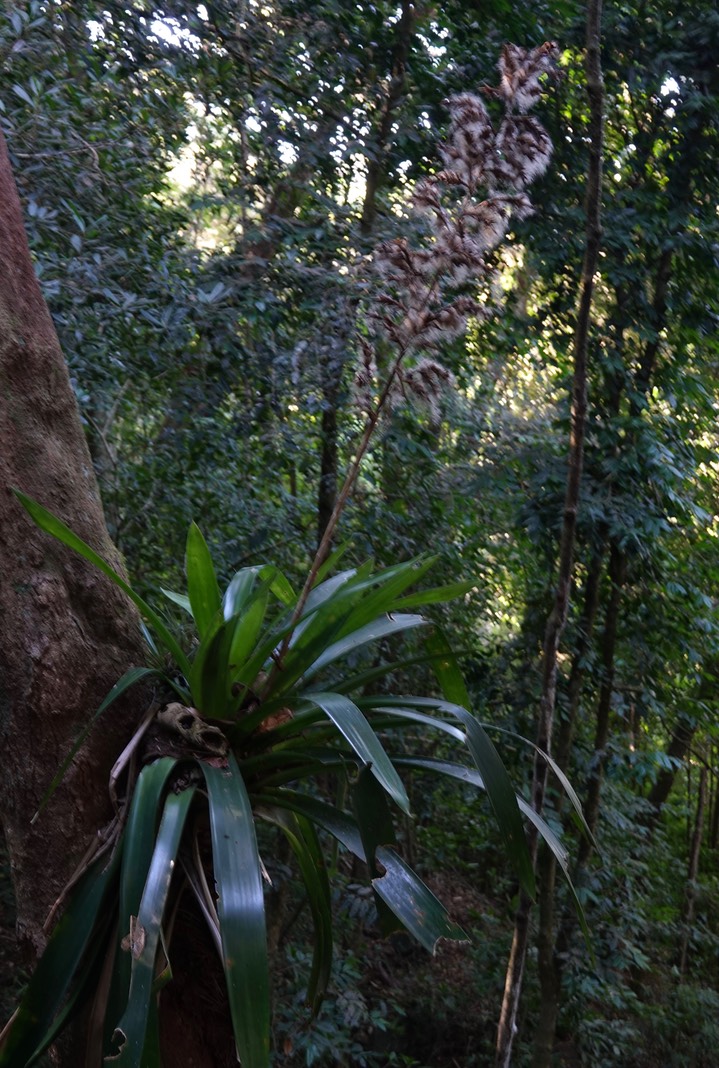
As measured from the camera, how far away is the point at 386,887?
1.28 metres

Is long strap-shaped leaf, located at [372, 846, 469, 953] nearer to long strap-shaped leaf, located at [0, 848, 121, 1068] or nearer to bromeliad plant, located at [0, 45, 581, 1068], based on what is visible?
bromeliad plant, located at [0, 45, 581, 1068]

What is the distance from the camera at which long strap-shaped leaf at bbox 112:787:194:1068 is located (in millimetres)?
944

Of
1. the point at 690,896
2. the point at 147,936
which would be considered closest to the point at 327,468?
the point at 147,936

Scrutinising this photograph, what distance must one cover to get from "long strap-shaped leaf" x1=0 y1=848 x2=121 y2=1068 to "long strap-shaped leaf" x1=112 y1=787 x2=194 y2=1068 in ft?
0.27

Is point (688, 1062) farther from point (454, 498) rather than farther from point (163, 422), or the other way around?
point (163, 422)

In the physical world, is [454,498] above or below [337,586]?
above

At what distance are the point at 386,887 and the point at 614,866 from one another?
3.40 m

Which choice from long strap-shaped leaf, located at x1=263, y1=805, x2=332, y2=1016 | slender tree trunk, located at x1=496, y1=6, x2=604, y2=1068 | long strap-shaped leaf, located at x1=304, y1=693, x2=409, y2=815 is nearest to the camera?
long strap-shaped leaf, located at x1=304, y1=693, x2=409, y2=815

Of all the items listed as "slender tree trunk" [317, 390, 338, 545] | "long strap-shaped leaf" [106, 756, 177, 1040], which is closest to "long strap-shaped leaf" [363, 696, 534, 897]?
"long strap-shaped leaf" [106, 756, 177, 1040]

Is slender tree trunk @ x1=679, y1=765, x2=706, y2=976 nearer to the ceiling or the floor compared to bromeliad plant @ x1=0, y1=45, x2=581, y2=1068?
nearer to the floor

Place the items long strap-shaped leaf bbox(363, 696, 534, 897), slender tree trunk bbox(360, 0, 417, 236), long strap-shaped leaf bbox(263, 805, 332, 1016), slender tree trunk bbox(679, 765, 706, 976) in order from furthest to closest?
1. slender tree trunk bbox(679, 765, 706, 976)
2. slender tree trunk bbox(360, 0, 417, 236)
3. long strap-shaped leaf bbox(263, 805, 332, 1016)
4. long strap-shaped leaf bbox(363, 696, 534, 897)

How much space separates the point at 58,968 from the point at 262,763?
38 centimetres

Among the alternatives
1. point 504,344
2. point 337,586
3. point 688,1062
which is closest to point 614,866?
point 688,1062

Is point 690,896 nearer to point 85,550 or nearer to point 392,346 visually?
point 392,346
